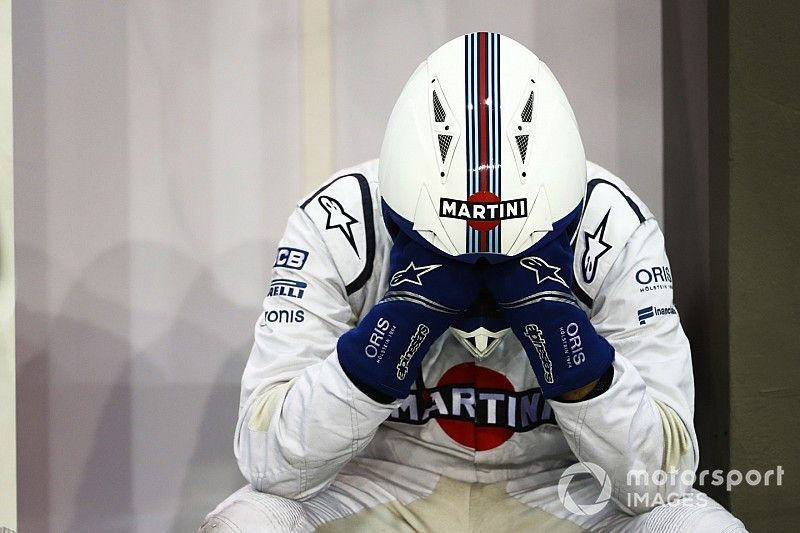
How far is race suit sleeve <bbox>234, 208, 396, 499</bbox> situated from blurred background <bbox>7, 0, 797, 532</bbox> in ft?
1.60

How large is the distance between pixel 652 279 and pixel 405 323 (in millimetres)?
356

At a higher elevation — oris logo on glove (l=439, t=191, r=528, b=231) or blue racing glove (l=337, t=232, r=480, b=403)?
oris logo on glove (l=439, t=191, r=528, b=231)

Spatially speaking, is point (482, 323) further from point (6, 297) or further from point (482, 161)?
point (6, 297)

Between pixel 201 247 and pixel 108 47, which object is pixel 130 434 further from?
pixel 108 47

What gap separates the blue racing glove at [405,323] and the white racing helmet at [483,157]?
28mm

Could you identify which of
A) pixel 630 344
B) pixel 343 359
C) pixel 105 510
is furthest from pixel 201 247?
pixel 630 344

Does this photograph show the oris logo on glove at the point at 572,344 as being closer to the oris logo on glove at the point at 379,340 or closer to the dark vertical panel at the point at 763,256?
the oris logo on glove at the point at 379,340

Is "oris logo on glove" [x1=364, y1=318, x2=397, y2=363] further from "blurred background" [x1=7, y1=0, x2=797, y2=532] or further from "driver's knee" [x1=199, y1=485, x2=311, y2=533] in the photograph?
"blurred background" [x1=7, y1=0, x2=797, y2=532]

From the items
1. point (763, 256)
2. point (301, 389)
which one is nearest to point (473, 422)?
point (301, 389)

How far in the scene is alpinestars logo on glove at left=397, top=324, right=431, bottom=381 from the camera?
3.68ft

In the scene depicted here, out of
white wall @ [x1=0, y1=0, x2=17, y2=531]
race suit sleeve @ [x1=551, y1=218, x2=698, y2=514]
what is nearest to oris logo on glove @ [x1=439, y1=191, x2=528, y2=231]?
race suit sleeve @ [x1=551, y1=218, x2=698, y2=514]

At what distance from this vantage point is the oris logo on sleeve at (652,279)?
4.15 ft

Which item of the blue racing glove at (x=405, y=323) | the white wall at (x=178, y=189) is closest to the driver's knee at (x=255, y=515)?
the blue racing glove at (x=405, y=323)

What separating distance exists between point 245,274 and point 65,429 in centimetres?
41
